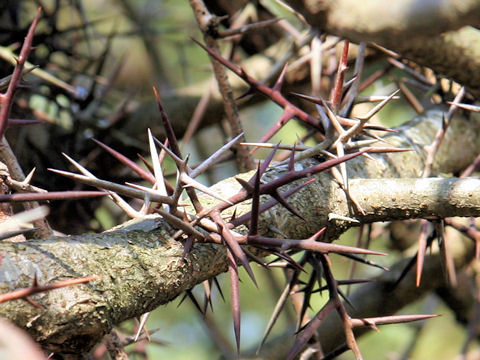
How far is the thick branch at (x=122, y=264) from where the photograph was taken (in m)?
0.64

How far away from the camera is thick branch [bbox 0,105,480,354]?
64 cm

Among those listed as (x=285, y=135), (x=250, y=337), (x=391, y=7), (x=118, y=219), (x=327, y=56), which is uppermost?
(x=391, y=7)

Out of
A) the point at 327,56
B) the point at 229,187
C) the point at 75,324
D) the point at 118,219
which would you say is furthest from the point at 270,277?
the point at 75,324

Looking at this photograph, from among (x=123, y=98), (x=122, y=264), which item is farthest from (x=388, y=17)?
(x=123, y=98)

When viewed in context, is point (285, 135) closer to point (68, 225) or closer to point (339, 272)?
point (339, 272)

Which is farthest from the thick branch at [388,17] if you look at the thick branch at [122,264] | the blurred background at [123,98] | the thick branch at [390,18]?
the blurred background at [123,98]

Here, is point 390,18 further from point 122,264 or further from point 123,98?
point 123,98

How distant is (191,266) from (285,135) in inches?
102

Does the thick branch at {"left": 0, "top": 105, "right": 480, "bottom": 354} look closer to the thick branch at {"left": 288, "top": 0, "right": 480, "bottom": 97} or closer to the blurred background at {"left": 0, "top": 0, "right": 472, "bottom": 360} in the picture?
the blurred background at {"left": 0, "top": 0, "right": 472, "bottom": 360}

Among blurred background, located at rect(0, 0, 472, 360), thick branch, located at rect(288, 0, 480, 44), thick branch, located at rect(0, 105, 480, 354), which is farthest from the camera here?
blurred background, located at rect(0, 0, 472, 360)

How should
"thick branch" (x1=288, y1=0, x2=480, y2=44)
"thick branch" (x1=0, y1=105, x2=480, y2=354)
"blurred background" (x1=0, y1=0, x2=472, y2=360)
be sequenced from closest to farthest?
"thick branch" (x1=288, y1=0, x2=480, y2=44)
"thick branch" (x1=0, y1=105, x2=480, y2=354)
"blurred background" (x1=0, y1=0, x2=472, y2=360)

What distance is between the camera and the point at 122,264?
2.40 ft

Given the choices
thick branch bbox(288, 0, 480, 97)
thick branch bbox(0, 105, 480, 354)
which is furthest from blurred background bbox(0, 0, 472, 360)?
thick branch bbox(288, 0, 480, 97)

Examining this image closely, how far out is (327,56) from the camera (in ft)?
5.77
